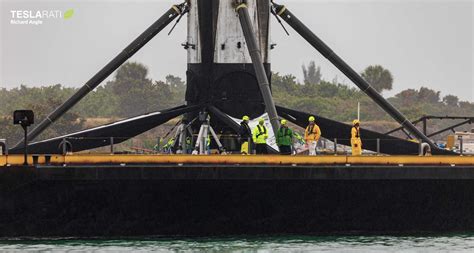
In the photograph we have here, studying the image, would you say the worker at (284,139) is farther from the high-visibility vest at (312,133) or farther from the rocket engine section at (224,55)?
the rocket engine section at (224,55)

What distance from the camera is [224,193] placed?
50250 millimetres

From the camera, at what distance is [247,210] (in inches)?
2000

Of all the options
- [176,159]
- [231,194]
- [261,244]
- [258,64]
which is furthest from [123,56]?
[261,244]

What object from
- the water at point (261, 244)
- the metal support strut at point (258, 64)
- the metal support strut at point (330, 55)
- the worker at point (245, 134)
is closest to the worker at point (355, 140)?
the metal support strut at point (258, 64)

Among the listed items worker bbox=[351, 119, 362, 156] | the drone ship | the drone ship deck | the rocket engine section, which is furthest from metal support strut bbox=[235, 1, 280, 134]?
the drone ship deck

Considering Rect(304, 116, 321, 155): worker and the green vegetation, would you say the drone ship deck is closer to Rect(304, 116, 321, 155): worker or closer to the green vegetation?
Rect(304, 116, 321, 155): worker

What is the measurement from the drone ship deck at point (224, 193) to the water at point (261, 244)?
0.53 meters

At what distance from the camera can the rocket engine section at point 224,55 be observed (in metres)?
61.1

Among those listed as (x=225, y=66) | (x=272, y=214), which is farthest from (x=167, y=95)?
(x=272, y=214)

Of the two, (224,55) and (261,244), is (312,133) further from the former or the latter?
(224,55)

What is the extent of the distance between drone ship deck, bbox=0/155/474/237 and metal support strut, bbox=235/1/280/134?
409cm

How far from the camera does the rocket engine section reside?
2405 inches

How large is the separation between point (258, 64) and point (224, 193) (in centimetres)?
796

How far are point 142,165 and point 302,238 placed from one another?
6060 mm
